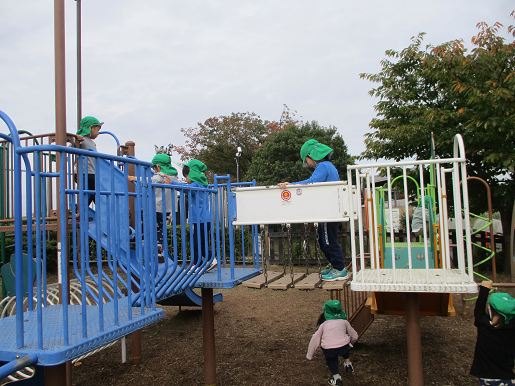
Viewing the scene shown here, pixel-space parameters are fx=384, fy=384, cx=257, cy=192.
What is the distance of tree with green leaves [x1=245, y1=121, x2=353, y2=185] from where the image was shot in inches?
590

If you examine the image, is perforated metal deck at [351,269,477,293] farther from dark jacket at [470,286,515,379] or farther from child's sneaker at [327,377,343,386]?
child's sneaker at [327,377,343,386]

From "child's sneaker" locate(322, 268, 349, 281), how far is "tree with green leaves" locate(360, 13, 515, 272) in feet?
16.4

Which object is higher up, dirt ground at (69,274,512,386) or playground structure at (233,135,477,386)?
playground structure at (233,135,477,386)

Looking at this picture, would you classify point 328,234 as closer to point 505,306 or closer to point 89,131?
point 505,306

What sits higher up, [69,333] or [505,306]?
[69,333]

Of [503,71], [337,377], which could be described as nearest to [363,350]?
[337,377]

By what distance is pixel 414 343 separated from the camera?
9.87ft

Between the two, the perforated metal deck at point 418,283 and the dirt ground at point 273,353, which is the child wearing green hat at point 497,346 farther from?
the dirt ground at point 273,353

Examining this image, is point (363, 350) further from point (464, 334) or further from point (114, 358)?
point (114, 358)

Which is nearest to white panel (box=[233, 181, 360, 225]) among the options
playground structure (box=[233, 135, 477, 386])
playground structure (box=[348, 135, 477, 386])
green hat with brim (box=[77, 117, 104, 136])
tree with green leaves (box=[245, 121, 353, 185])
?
playground structure (box=[233, 135, 477, 386])

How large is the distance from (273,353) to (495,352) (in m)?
2.71

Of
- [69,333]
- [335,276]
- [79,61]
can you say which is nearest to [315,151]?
[335,276]

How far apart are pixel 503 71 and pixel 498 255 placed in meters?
5.20

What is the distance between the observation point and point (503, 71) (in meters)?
7.87
